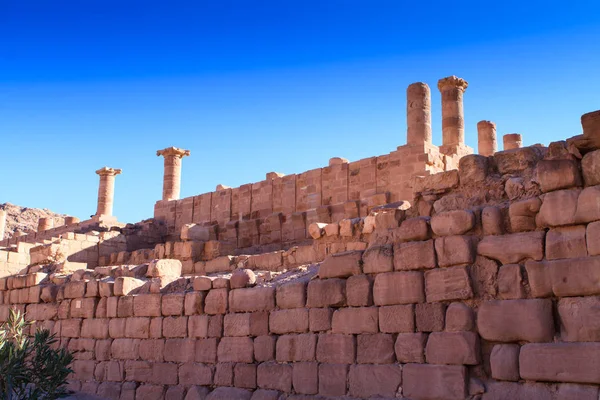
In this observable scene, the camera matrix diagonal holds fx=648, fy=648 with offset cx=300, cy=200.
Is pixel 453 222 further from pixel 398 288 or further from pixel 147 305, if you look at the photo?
pixel 147 305

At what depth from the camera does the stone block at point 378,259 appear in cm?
830

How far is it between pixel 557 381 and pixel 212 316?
5811mm

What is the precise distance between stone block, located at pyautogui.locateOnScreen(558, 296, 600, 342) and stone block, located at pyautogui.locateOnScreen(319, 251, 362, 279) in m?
2.79

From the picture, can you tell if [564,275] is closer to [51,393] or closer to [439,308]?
[439,308]

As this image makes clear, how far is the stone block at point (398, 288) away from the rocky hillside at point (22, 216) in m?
48.7

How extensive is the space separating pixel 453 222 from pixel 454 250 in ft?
1.15

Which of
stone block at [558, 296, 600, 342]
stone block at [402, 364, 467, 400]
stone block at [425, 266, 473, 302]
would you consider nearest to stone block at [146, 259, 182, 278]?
stone block at [402, 364, 467, 400]

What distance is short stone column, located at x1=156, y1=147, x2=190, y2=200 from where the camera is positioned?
93.0 feet

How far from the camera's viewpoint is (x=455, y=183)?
8.41 m

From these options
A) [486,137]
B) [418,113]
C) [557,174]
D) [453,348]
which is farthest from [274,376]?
[486,137]

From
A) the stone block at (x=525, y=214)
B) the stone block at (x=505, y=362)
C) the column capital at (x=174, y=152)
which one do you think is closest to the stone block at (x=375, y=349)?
the stone block at (x=505, y=362)

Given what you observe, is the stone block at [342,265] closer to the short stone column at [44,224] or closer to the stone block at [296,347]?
the stone block at [296,347]

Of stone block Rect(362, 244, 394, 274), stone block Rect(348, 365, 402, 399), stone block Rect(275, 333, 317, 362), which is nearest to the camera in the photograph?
stone block Rect(348, 365, 402, 399)

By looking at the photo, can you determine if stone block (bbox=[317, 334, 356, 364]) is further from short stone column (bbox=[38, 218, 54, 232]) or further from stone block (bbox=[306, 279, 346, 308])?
short stone column (bbox=[38, 218, 54, 232])
